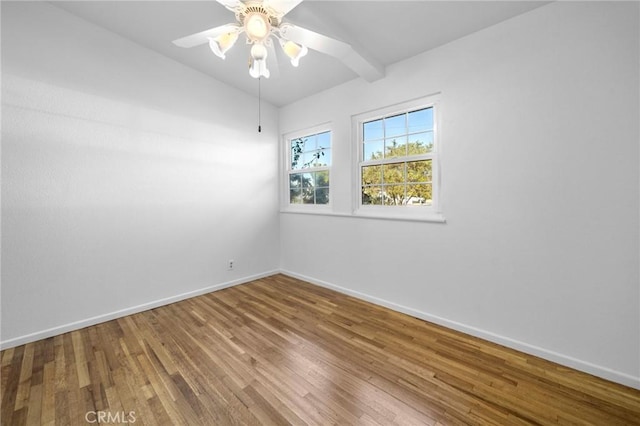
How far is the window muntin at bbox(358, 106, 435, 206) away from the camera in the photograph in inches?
100.0

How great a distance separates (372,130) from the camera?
9.75 ft

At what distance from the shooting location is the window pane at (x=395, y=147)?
270 cm

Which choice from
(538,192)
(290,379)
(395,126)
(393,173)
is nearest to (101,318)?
(290,379)

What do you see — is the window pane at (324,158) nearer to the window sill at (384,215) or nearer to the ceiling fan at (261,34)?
the window sill at (384,215)

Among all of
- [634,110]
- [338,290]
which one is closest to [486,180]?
[634,110]

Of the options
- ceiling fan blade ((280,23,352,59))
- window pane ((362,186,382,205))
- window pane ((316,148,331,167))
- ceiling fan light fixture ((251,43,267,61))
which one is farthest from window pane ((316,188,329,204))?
ceiling fan light fixture ((251,43,267,61))

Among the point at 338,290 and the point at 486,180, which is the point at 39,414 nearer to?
the point at 338,290

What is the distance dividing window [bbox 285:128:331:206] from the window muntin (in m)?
0.63

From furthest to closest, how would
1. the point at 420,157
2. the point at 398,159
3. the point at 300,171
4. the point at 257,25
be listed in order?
the point at 300,171, the point at 398,159, the point at 420,157, the point at 257,25

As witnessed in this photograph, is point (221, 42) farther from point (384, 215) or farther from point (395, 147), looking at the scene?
point (384, 215)

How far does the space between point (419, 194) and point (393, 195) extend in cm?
30

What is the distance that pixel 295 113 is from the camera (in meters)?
3.74

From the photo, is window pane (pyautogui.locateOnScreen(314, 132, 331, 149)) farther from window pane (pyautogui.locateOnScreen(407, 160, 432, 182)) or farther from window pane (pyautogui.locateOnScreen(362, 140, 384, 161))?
window pane (pyautogui.locateOnScreen(407, 160, 432, 182))


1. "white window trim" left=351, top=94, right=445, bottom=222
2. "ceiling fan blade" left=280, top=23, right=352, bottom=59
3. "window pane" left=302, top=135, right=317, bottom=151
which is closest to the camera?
"ceiling fan blade" left=280, top=23, right=352, bottom=59
